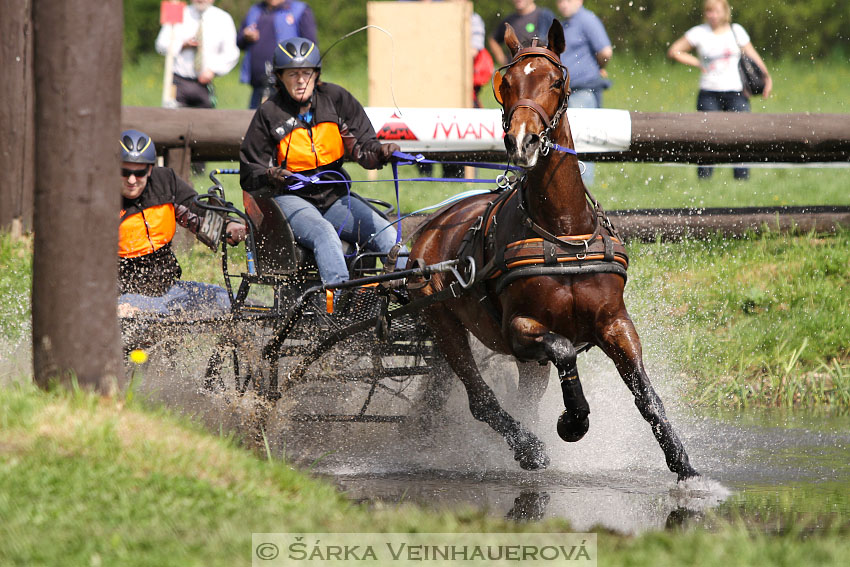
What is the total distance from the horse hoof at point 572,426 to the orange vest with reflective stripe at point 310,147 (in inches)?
89.9

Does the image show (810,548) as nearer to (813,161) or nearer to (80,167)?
(80,167)

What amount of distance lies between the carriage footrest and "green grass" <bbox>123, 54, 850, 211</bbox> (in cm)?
539

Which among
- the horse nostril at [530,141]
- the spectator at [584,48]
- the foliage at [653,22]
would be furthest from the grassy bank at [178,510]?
the foliage at [653,22]

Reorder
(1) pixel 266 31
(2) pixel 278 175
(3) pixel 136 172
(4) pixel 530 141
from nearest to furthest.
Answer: (4) pixel 530 141
(2) pixel 278 175
(3) pixel 136 172
(1) pixel 266 31

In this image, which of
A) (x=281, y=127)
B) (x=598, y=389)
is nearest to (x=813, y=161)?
(x=598, y=389)

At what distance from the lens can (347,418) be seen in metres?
6.41

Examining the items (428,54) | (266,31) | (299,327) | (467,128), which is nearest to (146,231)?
(299,327)

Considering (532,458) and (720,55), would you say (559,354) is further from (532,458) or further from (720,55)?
(720,55)

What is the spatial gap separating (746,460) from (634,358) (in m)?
1.41

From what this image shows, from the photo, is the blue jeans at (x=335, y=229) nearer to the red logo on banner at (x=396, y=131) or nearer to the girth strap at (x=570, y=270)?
the girth strap at (x=570, y=270)

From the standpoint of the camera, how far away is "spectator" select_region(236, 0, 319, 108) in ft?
39.4

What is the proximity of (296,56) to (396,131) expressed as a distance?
8.62 ft

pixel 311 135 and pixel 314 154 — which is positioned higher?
pixel 311 135

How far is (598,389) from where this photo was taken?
768 cm
